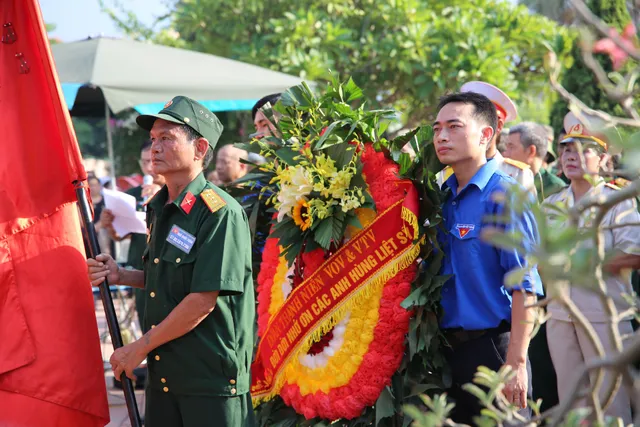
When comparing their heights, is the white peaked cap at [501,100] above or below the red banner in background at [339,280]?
above

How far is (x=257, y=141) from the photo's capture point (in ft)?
14.1

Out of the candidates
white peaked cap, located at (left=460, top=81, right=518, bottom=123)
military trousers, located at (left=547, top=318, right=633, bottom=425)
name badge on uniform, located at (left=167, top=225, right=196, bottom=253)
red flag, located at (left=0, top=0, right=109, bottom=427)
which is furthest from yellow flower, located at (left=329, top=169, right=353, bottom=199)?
military trousers, located at (left=547, top=318, right=633, bottom=425)

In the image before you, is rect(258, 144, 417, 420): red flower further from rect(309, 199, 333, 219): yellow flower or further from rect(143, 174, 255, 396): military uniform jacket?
rect(143, 174, 255, 396): military uniform jacket

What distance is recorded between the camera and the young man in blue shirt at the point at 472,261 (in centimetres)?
343

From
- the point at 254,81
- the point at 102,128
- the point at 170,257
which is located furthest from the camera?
the point at 102,128

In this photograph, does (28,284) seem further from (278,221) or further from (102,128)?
(102,128)

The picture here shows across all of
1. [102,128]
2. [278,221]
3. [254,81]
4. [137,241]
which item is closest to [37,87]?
[278,221]

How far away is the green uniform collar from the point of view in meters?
3.27

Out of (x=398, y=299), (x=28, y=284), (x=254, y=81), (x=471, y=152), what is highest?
(x=254, y=81)

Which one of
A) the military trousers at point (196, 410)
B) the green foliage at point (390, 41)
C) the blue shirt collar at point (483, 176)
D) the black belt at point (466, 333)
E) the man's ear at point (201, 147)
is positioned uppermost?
the green foliage at point (390, 41)

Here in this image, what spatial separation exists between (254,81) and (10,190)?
507 centimetres

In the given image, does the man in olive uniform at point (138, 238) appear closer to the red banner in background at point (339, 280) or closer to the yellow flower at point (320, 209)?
the red banner in background at point (339, 280)

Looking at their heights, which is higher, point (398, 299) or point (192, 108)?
point (192, 108)

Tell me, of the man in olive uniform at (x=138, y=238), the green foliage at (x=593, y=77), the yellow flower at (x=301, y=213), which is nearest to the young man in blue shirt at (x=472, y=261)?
the yellow flower at (x=301, y=213)
